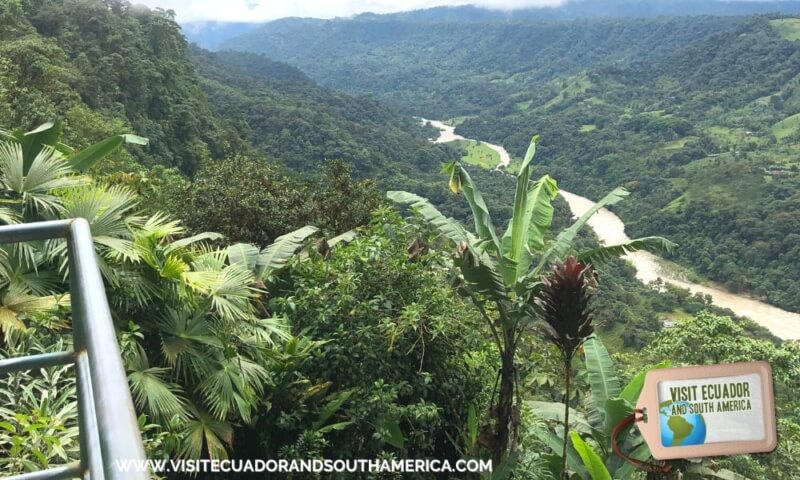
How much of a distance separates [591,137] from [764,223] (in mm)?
43890

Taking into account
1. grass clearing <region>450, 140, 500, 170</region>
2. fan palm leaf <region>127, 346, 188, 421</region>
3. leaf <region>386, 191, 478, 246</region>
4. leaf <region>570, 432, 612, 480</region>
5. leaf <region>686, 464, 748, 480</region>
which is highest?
grass clearing <region>450, 140, 500, 170</region>

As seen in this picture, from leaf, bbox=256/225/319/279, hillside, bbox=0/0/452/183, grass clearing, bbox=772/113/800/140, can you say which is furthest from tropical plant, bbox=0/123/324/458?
grass clearing, bbox=772/113/800/140

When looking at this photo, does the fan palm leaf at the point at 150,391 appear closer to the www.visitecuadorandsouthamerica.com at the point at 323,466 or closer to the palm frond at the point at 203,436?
the palm frond at the point at 203,436

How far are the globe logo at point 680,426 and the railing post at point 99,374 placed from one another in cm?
343

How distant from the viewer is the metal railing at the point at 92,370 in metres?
0.63

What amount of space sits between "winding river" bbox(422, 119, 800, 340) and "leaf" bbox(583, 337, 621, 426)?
24179 millimetres

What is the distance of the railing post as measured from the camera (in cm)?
62

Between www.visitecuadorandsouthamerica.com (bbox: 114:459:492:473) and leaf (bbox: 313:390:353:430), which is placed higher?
leaf (bbox: 313:390:353:430)

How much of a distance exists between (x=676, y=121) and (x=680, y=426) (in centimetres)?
9620

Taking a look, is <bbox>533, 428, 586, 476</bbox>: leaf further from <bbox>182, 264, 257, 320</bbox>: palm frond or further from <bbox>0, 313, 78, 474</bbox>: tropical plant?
<bbox>0, 313, 78, 474</bbox>: tropical plant

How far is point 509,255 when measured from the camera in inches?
205

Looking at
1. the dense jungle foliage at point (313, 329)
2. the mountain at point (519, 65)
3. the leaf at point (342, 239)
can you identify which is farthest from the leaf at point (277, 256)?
A: the mountain at point (519, 65)

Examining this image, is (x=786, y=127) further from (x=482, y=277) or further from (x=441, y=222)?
(x=482, y=277)

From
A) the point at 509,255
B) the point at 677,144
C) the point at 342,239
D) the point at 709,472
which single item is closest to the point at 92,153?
the point at 342,239
